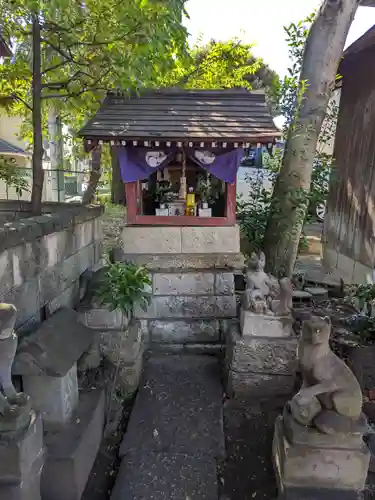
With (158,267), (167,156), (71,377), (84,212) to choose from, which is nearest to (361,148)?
(167,156)

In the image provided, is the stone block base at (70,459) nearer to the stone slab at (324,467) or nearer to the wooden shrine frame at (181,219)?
the stone slab at (324,467)

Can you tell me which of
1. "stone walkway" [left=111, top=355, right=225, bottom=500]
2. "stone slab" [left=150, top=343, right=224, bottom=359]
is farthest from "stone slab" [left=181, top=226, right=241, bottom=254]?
"stone walkway" [left=111, top=355, right=225, bottom=500]

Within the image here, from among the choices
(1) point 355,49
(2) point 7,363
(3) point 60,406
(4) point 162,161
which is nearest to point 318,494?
(3) point 60,406

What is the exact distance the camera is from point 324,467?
3744mm

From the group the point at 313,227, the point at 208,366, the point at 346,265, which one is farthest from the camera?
the point at 313,227

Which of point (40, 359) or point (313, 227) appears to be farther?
point (313, 227)

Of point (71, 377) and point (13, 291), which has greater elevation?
point (13, 291)

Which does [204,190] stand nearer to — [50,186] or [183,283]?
[183,283]

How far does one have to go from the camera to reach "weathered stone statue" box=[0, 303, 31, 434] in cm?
299

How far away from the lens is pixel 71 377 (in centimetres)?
425

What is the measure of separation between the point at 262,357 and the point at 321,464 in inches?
82.4

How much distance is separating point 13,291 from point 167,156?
3939 mm

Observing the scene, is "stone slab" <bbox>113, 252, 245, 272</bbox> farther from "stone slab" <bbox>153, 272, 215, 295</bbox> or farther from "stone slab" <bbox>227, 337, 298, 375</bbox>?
"stone slab" <bbox>227, 337, 298, 375</bbox>

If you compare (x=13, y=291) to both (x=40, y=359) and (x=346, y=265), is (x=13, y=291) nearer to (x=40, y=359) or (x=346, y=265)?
(x=40, y=359)
